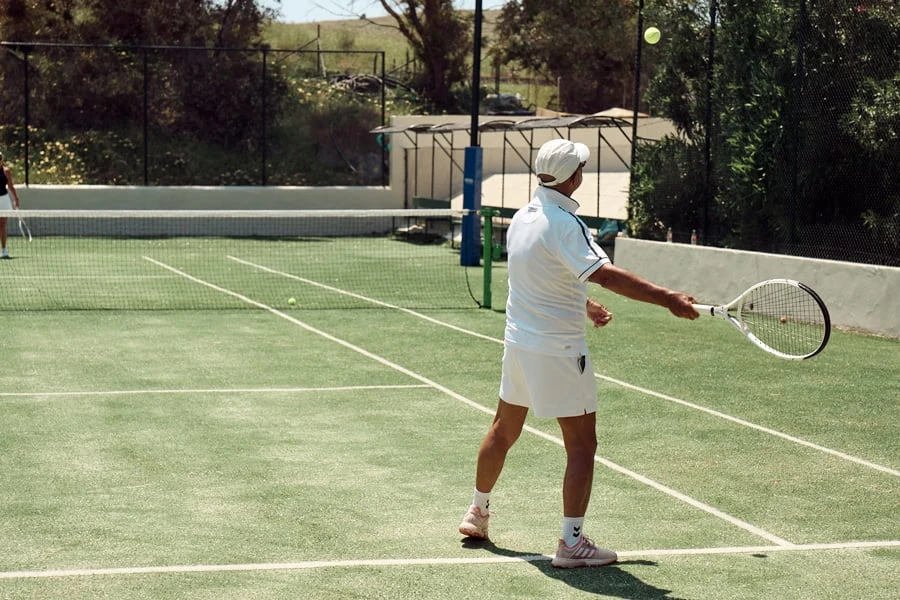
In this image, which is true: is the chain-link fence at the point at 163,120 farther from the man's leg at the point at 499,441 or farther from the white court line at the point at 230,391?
the man's leg at the point at 499,441

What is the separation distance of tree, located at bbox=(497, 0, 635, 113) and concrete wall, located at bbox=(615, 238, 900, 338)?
2819cm

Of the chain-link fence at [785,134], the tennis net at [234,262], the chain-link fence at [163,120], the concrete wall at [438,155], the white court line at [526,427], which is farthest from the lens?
the chain-link fence at [163,120]

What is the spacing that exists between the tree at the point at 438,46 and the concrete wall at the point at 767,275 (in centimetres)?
2612

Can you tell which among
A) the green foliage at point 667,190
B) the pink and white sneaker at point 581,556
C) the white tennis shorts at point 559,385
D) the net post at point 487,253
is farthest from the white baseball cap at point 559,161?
the green foliage at point 667,190

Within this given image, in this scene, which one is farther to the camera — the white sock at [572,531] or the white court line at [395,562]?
the white sock at [572,531]

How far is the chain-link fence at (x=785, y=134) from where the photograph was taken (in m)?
14.2

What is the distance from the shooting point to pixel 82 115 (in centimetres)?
3562

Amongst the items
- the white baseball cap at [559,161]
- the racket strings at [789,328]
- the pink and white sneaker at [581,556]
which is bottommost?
the pink and white sneaker at [581,556]

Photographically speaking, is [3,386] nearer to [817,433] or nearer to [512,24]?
[817,433]

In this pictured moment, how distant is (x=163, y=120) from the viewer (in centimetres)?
3597

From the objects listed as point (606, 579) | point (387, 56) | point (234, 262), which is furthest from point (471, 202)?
point (387, 56)

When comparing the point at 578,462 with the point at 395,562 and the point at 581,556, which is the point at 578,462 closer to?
the point at 581,556

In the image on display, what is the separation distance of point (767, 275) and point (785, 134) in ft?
5.84

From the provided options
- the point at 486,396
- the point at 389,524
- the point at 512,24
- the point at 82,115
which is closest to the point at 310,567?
the point at 389,524
